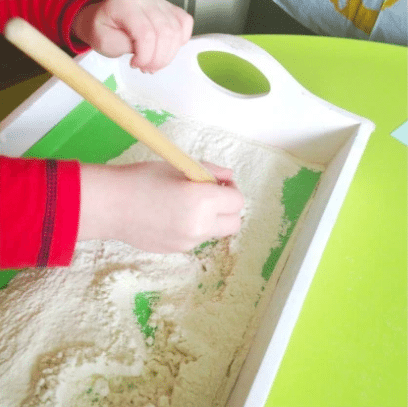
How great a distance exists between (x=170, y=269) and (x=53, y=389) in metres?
0.16

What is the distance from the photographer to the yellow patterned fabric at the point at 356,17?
0.82 meters

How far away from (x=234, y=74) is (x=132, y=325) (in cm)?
42

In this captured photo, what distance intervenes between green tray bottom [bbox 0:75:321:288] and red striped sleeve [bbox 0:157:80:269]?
0.53 feet

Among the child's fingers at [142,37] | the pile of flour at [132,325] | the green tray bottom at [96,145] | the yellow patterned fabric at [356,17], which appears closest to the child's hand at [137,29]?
the child's fingers at [142,37]

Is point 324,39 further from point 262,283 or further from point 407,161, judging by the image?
point 262,283

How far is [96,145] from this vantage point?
1.82ft

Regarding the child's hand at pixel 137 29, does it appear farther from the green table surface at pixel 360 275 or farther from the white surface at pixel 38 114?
the green table surface at pixel 360 275

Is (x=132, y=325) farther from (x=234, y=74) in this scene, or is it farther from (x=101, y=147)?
(x=234, y=74)

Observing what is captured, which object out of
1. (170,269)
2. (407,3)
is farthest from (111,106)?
(407,3)

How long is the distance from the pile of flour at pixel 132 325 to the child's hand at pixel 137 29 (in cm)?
21

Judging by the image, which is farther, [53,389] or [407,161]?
[407,161]

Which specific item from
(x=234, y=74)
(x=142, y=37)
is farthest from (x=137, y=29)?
(x=234, y=74)

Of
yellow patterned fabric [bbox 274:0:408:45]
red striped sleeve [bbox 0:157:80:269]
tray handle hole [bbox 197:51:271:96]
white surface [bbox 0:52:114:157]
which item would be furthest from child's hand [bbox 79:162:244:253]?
yellow patterned fabric [bbox 274:0:408:45]

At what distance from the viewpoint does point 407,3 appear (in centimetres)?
80
